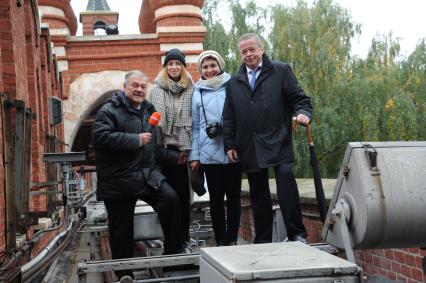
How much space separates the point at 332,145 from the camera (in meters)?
19.5

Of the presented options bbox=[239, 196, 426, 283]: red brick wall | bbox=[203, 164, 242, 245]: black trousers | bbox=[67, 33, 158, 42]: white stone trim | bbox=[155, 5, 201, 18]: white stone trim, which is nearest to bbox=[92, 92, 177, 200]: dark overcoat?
bbox=[203, 164, 242, 245]: black trousers

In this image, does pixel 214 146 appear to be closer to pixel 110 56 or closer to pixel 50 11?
pixel 110 56

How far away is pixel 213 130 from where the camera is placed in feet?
16.6

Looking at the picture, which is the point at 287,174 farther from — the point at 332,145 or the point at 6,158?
the point at 332,145

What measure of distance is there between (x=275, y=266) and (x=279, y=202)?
81.0 inches

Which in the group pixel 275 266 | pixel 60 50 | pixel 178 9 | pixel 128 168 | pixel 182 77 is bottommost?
pixel 275 266

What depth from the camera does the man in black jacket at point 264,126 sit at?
4695mm

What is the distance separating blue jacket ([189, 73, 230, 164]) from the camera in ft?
16.6

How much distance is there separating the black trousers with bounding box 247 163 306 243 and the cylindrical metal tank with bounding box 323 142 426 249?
132 centimetres

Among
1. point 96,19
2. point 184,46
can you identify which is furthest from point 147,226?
point 96,19

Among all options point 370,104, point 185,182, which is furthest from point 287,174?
point 370,104

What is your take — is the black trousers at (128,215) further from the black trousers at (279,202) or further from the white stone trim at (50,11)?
the white stone trim at (50,11)

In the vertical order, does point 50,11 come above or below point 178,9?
above

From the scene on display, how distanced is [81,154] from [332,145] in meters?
12.9
